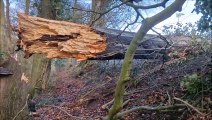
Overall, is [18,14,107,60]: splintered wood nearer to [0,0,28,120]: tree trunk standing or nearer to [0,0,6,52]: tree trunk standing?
[0,0,28,120]: tree trunk standing

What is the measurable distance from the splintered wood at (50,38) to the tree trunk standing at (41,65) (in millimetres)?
5679

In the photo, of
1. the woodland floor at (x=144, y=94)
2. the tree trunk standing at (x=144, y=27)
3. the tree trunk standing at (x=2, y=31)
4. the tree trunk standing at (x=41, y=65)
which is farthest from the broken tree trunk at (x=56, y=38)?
the tree trunk standing at (x=41, y=65)

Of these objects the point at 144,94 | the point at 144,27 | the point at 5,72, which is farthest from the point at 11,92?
the point at 144,27

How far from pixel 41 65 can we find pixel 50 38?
596 cm

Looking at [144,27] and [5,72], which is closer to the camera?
[144,27]

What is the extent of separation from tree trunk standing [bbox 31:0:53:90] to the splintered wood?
568cm

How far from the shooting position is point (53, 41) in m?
Result: 6.82

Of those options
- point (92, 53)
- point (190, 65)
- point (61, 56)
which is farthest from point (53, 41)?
point (190, 65)

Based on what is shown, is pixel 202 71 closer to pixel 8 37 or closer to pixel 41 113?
pixel 41 113

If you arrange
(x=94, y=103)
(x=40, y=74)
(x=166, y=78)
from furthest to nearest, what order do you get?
(x=40, y=74) < (x=94, y=103) < (x=166, y=78)

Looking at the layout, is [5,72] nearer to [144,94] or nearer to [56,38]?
[56,38]

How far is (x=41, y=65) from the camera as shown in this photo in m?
12.6

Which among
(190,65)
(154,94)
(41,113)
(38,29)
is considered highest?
(38,29)

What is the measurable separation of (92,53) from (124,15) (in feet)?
23.8
